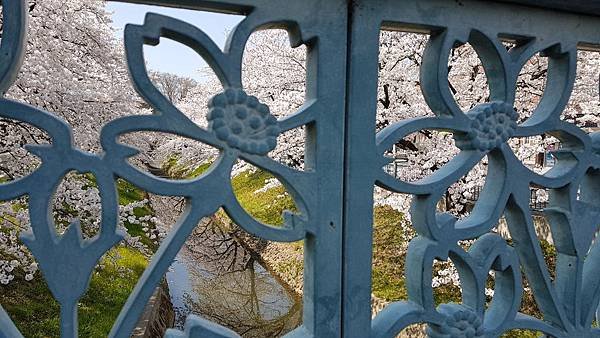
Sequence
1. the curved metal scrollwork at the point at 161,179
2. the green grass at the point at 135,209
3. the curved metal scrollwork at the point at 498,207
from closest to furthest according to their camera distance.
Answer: the curved metal scrollwork at the point at 161,179, the curved metal scrollwork at the point at 498,207, the green grass at the point at 135,209

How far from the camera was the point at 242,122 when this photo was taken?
2.39ft

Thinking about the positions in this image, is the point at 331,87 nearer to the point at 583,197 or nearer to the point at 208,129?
the point at 208,129

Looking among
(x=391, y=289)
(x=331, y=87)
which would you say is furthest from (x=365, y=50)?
(x=391, y=289)

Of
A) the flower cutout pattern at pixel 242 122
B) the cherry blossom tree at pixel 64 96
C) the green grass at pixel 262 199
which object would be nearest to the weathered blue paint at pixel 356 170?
the flower cutout pattern at pixel 242 122

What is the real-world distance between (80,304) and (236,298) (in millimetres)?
2879

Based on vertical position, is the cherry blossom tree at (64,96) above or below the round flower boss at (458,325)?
above

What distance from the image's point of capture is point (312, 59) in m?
0.79

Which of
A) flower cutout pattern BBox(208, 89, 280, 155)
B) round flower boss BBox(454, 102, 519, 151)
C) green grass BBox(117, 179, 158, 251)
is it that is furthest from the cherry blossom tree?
round flower boss BBox(454, 102, 519, 151)

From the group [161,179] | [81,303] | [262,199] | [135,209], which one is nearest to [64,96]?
[81,303]

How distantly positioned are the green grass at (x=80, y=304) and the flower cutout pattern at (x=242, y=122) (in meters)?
4.75

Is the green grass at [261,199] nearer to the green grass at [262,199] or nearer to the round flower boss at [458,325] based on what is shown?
the green grass at [262,199]

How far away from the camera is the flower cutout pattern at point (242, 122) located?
0.72 m

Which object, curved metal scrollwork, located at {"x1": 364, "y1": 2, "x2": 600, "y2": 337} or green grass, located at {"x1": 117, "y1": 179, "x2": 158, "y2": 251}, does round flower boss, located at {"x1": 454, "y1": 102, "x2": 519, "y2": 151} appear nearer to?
curved metal scrollwork, located at {"x1": 364, "y1": 2, "x2": 600, "y2": 337}

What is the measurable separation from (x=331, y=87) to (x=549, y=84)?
473 millimetres
